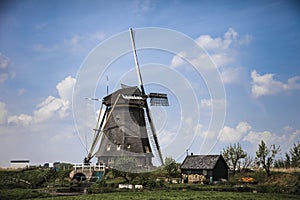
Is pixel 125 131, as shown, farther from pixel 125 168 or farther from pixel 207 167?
pixel 207 167

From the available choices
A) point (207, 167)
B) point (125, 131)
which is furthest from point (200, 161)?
point (125, 131)

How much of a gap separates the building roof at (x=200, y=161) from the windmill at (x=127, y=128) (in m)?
1.81

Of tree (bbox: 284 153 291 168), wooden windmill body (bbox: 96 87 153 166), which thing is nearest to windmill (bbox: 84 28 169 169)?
wooden windmill body (bbox: 96 87 153 166)

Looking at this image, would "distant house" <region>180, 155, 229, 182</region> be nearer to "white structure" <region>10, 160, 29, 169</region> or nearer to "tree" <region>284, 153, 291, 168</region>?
"tree" <region>284, 153, 291, 168</region>

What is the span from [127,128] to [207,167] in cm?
588

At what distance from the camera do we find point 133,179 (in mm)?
22562

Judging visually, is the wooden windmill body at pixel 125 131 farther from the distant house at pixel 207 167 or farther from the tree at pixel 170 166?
the distant house at pixel 207 167

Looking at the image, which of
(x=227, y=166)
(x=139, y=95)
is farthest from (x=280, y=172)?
(x=139, y=95)

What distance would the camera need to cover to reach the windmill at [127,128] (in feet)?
85.6

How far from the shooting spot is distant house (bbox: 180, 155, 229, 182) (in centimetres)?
2524

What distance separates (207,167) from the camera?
83.0ft

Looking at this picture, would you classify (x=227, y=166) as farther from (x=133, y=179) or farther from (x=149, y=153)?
(x=133, y=179)

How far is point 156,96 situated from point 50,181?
29.8ft

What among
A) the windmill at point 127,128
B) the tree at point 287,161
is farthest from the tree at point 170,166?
the tree at point 287,161
